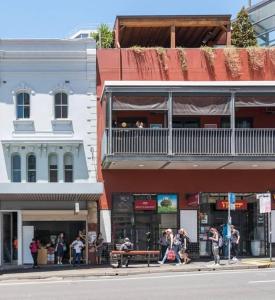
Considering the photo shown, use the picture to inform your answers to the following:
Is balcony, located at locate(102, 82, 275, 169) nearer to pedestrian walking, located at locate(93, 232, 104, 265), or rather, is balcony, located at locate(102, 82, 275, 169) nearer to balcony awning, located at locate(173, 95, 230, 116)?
balcony awning, located at locate(173, 95, 230, 116)

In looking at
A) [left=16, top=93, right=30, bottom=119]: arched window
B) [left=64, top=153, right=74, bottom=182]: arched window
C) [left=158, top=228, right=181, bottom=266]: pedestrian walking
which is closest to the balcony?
[left=64, top=153, right=74, bottom=182]: arched window

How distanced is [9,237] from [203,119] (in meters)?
10.3

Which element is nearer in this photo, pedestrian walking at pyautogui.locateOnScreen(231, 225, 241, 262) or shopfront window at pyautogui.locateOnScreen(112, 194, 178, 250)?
pedestrian walking at pyautogui.locateOnScreen(231, 225, 241, 262)

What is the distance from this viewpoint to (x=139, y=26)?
35.1m

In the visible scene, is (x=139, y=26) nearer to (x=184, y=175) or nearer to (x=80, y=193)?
(x=184, y=175)

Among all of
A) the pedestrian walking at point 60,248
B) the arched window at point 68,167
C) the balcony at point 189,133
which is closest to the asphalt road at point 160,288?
the balcony at point 189,133

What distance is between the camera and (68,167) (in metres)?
32.0

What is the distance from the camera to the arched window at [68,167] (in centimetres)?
3197

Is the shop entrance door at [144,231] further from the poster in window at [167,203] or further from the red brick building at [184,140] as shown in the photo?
the poster in window at [167,203]

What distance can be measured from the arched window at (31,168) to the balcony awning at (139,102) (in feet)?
15.4

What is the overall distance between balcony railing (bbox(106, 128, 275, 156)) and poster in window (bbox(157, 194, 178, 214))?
2987mm

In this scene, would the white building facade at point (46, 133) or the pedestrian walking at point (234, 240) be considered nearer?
the pedestrian walking at point (234, 240)

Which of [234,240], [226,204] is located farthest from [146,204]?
[234,240]

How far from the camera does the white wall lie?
105 feet
